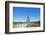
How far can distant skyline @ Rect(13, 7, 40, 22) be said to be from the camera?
152 centimetres

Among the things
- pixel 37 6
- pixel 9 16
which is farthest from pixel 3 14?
pixel 37 6

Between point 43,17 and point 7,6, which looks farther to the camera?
point 43,17

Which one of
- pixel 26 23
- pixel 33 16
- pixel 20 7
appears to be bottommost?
pixel 26 23

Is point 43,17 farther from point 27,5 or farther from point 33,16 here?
point 27,5

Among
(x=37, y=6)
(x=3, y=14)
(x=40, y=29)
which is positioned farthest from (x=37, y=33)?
(x=3, y=14)

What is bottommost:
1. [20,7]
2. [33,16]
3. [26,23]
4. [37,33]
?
[37,33]

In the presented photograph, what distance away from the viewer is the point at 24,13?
1.55 metres

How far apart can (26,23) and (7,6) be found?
38 centimetres

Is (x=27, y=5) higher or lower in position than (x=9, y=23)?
higher

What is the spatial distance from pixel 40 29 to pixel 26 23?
0.24m

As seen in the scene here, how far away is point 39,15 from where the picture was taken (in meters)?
1.59

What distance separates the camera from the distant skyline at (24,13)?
1.52 meters

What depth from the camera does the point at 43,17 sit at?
5.29 ft

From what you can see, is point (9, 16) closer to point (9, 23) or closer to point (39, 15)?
point (9, 23)
